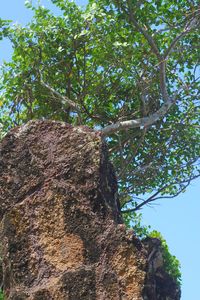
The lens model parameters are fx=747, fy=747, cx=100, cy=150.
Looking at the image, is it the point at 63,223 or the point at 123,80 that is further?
the point at 123,80

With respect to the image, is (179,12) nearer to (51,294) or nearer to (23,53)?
(23,53)

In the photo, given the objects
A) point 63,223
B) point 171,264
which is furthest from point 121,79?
point 63,223

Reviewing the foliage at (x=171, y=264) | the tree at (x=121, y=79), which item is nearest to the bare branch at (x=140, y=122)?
the tree at (x=121, y=79)

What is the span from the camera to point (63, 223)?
6.27 metres

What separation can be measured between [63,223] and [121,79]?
649 inches

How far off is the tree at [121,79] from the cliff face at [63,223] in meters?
12.2

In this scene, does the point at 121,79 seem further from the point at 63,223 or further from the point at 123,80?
the point at 63,223

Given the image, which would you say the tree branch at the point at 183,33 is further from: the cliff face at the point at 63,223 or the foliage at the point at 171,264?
the cliff face at the point at 63,223

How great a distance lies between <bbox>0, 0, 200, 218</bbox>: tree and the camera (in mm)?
20516

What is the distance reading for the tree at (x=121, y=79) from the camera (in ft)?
67.3

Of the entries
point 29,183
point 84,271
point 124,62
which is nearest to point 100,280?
point 84,271

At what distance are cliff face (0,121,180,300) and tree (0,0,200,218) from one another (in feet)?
40.0

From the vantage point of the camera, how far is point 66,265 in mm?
6086

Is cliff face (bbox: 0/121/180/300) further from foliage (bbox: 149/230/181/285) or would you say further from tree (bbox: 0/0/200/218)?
foliage (bbox: 149/230/181/285)
